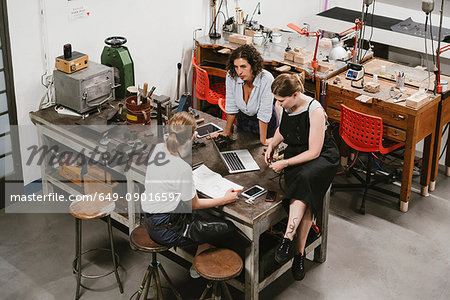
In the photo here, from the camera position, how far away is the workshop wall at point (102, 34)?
16.7 ft

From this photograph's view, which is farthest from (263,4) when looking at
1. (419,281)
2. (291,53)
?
(419,281)

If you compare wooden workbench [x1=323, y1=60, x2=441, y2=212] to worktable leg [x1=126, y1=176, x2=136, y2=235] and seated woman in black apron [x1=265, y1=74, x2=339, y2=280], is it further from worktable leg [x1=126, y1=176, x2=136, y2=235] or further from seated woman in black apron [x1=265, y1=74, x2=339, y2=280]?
worktable leg [x1=126, y1=176, x2=136, y2=235]

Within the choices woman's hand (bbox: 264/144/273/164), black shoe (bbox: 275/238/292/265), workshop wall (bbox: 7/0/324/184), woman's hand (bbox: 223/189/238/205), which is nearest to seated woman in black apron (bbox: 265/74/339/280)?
black shoe (bbox: 275/238/292/265)

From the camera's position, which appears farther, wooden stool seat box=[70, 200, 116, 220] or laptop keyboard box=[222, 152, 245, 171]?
laptop keyboard box=[222, 152, 245, 171]

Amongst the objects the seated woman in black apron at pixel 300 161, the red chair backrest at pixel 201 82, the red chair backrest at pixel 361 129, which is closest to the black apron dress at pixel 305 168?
the seated woman in black apron at pixel 300 161

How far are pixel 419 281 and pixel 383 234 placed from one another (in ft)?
2.17

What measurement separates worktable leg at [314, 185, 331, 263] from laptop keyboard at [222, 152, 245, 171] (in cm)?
68

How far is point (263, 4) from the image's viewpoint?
745 cm

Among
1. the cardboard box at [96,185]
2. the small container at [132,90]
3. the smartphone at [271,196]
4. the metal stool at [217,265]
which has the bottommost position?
the cardboard box at [96,185]

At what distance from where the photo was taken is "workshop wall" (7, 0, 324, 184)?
16.7ft

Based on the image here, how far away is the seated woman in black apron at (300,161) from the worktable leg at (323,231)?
13.0 inches

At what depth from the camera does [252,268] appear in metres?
3.93

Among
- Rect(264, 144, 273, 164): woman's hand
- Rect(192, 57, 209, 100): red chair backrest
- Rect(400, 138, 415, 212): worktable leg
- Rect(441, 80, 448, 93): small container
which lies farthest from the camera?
Rect(192, 57, 209, 100): red chair backrest

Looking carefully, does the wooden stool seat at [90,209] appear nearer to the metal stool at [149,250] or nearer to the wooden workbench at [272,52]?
the metal stool at [149,250]
